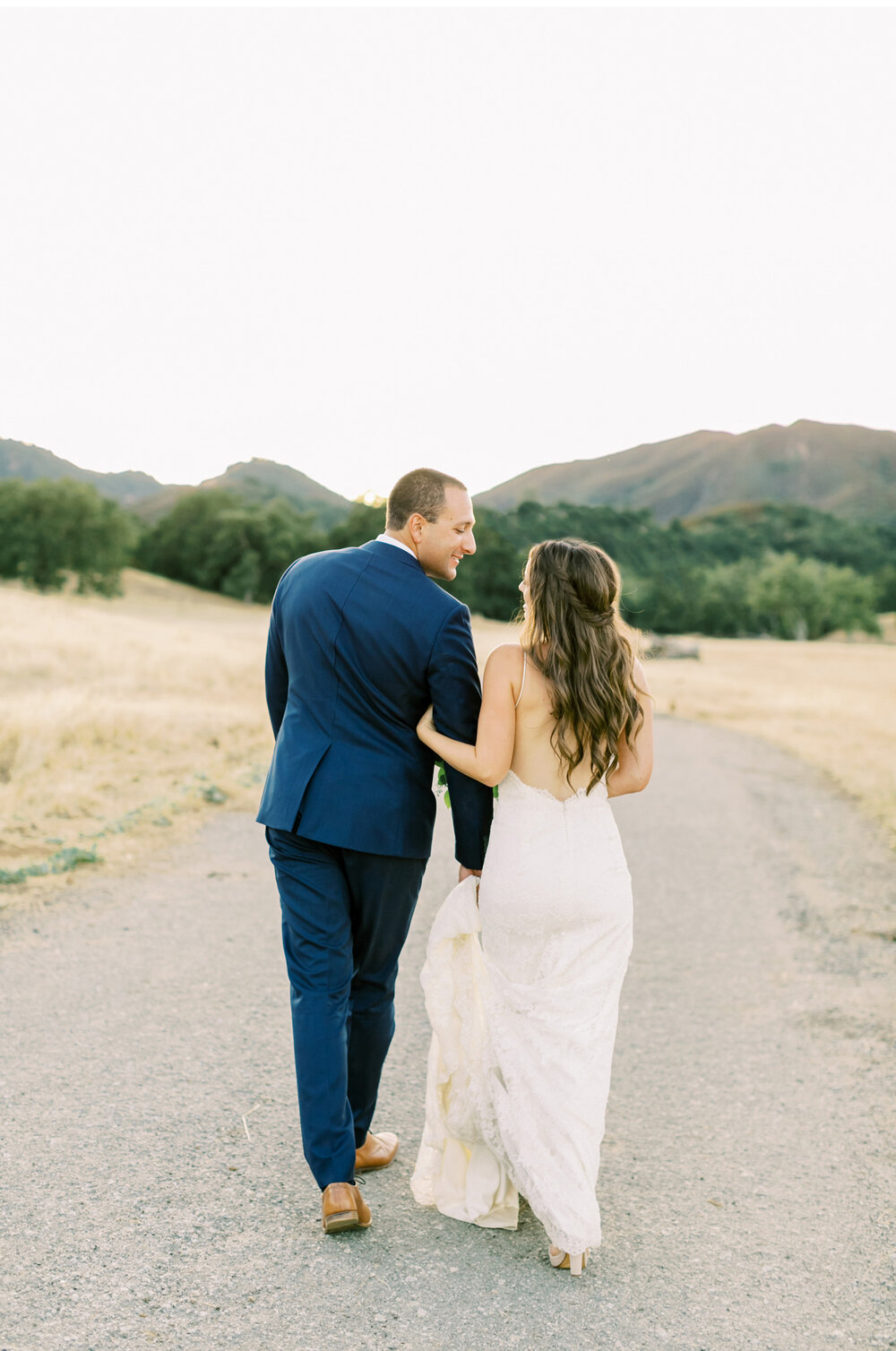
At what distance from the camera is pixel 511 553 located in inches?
1736

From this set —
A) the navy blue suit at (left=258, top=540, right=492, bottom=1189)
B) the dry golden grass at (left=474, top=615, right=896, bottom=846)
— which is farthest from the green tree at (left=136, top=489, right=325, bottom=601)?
the navy blue suit at (left=258, top=540, right=492, bottom=1189)

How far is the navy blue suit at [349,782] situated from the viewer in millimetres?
3166

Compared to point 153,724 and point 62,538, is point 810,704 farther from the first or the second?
point 62,538

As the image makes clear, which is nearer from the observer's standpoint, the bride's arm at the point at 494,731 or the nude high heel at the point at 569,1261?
the nude high heel at the point at 569,1261

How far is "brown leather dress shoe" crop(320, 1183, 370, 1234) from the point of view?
305 centimetres

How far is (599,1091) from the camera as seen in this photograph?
3137 millimetres

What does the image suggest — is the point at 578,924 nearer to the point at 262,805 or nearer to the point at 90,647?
the point at 262,805

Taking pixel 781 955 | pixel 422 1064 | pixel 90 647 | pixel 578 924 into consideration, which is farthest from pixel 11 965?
pixel 90 647

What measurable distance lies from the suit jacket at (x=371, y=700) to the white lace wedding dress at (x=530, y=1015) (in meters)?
0.25

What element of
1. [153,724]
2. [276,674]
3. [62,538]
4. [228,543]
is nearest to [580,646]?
[276,674]

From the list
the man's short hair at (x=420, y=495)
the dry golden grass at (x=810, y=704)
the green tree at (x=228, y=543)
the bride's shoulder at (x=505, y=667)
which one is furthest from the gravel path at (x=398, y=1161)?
the green tree at (x=228, y=543)

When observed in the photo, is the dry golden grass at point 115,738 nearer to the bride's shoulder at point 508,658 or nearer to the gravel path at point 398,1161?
the gravel path at point 398,1161

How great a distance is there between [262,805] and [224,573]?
246ft

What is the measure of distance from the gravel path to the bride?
243mm
